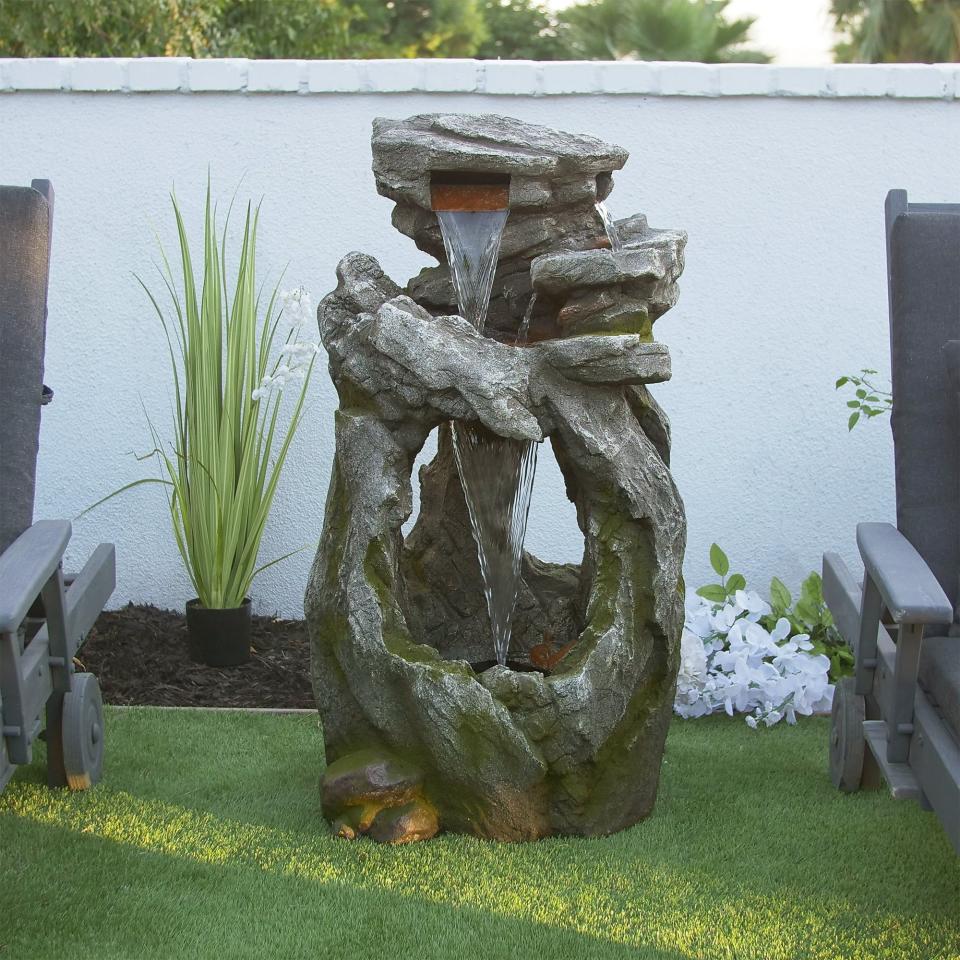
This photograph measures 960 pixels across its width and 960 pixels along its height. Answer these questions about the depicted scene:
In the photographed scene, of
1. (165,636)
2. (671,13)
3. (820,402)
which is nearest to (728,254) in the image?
(820,402)

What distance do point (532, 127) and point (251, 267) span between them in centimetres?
127

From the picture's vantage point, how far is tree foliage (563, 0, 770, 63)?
608 inches

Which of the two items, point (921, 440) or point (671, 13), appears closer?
point (921, 440)

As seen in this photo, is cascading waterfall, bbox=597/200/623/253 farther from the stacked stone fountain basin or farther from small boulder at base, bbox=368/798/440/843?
small boulder at base, bbox=368/798/440/843

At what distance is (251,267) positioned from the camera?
362 centimetres

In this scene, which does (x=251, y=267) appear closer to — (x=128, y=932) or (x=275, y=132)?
(x=275, y=132)

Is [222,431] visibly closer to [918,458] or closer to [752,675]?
[752,675]

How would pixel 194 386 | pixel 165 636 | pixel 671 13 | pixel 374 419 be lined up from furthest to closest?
pixel 671 13 → pixel 165 636 → pixel 194 386 → pixel 374 419

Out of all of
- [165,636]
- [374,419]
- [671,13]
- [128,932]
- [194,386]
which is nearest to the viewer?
[128,932]

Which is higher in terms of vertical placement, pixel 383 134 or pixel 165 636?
pixel 383 134

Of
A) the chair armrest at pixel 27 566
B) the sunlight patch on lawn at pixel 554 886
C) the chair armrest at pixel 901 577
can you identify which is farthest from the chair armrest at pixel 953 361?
the chair armrest at pixel 27 566

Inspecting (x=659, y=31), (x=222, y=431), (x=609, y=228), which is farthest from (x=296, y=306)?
(x=659, y=31)

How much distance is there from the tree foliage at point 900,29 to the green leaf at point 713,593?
42.9 feet

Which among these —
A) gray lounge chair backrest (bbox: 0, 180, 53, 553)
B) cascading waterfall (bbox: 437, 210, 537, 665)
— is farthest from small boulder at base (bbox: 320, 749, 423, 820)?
gray lounge chair backrest (bbox: 0, 180, 53, 553)
